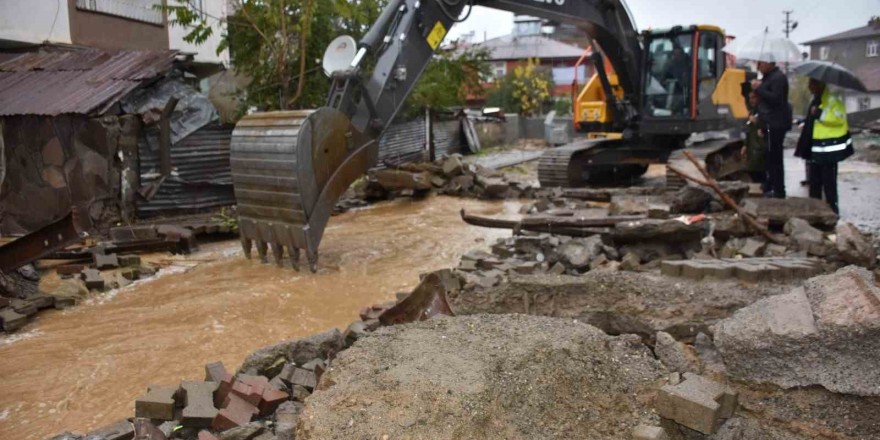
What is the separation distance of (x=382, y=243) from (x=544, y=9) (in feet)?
12.5

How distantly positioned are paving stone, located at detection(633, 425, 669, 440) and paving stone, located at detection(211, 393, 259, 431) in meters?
1.78

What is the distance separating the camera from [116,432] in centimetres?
347

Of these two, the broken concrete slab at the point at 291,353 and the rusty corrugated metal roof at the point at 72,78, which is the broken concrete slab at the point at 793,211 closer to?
the broken concrete slab at the point at 291,353

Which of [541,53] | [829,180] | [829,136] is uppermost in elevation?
[541,53]

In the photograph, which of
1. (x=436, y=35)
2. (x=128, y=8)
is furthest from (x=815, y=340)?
(x=128, y=8)

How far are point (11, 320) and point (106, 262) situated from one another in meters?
1.97

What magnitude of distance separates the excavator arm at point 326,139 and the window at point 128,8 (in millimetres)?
5677

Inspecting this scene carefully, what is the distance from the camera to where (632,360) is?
3.28 meters

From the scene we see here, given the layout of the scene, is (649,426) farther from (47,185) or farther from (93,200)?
(47,185)

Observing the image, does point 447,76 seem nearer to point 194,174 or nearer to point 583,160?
point 583,160

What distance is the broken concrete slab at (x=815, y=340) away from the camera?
2732 millimetres

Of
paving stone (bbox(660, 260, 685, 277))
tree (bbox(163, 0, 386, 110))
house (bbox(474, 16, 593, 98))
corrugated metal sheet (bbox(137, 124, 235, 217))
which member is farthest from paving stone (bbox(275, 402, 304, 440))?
house (bbox(474, 16, 593, 98))

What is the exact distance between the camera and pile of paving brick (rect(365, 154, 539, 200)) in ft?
41.6

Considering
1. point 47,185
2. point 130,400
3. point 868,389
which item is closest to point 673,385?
point 868,389
